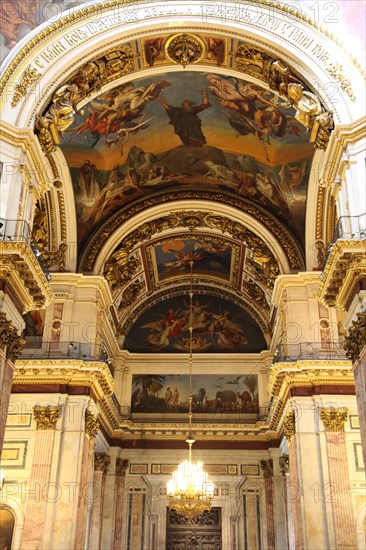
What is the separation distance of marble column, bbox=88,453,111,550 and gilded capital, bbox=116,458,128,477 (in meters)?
0.44

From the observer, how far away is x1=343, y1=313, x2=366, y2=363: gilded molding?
9797 mm

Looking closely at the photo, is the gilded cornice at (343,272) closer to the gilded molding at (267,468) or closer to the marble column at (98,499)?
the gilded molding at (267,468)

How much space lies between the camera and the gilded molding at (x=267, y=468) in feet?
63.7

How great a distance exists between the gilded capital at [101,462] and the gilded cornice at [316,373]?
6.54 metres

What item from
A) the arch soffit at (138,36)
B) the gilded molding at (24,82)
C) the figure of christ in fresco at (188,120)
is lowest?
the gilded molding at (24,82)

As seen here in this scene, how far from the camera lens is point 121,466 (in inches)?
774

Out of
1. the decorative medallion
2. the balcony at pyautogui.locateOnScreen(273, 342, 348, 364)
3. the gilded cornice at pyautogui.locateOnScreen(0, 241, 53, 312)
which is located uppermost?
the decorative medallion

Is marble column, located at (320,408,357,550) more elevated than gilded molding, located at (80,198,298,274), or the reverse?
gilded molding, located at (80,198,298,274)

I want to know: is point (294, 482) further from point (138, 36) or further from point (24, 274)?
point (138, 36)

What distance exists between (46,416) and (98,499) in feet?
16.2

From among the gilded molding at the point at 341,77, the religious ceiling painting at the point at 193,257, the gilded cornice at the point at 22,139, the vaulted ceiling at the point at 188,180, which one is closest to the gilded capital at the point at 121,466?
the vaulted ceiling at the point at 188,180

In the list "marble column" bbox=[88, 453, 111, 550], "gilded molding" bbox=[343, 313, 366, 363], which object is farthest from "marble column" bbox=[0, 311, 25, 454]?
"marble column" bbox=[88, 453, 111, 550]

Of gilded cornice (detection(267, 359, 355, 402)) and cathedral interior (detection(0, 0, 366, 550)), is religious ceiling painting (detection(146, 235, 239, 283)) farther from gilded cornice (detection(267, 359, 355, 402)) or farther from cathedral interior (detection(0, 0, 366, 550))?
gilded cornice (detection(267, 359, 355, 402))

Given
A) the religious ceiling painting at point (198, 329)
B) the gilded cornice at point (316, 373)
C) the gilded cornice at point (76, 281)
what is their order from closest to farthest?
the gilded cornice at point (316, 373)
the gilded cornice at point (76, 281)
the religious ceiling painting at point (198, 329)
